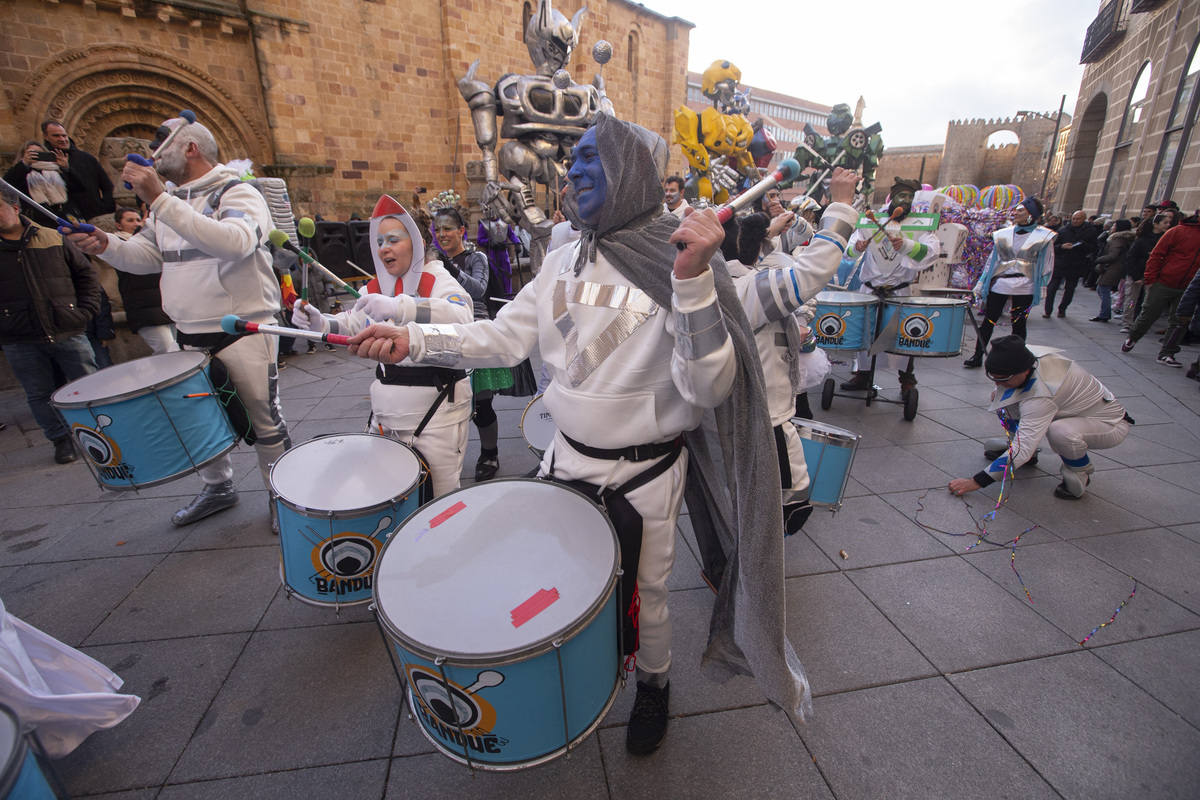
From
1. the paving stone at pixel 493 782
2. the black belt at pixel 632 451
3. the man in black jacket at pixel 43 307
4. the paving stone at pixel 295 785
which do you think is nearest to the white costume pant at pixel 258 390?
the paving stone at pixel 295 785

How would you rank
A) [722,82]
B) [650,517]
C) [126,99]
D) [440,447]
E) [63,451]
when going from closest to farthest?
[650,517]
[440,447]
[63,451]
[722,82]
[126,99]

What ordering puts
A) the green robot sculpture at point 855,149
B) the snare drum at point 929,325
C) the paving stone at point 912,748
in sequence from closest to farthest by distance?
the paving stone at point 912,748 → the snare drum at point 929,325 → the green robot sculpture at point 855,149

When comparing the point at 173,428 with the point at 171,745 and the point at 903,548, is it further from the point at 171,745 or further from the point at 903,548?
the point at 903,548

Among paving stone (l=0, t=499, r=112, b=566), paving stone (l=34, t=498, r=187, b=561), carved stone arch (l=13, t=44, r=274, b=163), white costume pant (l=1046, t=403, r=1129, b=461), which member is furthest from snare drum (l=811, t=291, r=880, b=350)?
carved stone arch (l=13, t=44, r=274, b=163)

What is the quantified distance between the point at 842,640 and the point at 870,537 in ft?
3.31

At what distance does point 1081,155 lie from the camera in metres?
19.4

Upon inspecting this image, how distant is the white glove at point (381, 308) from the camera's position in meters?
2.48

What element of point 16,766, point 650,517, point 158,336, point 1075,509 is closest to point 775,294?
point 650,517

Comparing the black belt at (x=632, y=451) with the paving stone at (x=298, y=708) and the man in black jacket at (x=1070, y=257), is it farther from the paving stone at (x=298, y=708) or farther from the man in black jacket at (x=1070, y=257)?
the man in black jacket at (x=1070, y=257)

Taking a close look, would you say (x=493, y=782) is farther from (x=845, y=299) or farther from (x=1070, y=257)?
(x=1070, y=257)

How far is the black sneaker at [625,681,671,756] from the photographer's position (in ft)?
6.28

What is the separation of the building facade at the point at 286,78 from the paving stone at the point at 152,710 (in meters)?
11.3

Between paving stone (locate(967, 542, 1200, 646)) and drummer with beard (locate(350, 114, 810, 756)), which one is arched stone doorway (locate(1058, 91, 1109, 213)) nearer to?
paving stone (locate(967, 542, 1200, 646))

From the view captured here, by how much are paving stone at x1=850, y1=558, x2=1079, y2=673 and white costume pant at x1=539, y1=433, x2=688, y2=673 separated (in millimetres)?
1392
